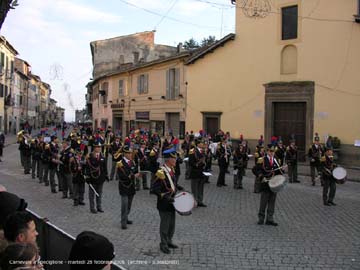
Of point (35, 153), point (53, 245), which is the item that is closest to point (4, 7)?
point (53, 245)

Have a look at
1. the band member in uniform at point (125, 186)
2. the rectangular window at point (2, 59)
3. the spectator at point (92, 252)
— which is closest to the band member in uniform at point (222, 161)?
the band member in uniform at point (125, 186)

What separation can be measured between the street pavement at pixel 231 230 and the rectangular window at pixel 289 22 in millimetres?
10642

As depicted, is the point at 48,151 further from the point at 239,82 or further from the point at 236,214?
the point at 239,82

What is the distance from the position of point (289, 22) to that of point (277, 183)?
1483 centimetres

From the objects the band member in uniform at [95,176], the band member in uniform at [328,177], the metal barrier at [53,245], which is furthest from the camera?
the band member in uniform at [328,177]

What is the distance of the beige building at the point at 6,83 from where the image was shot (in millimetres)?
48550

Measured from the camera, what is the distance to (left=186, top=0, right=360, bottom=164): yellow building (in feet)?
63.2

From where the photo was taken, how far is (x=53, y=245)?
468 centimetres

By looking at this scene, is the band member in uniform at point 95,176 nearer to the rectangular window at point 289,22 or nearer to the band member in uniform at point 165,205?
the band member in uniform at point 165,205

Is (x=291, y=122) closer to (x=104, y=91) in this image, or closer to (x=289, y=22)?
(x=289, y=22)

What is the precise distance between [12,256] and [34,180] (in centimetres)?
1411

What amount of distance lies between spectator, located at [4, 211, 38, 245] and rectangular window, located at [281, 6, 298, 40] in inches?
788

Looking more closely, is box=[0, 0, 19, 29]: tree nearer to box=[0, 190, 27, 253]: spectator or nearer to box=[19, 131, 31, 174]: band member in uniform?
box=[0, 190, 27, 253]: spectator

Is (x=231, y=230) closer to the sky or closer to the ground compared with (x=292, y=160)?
closer to the ground
